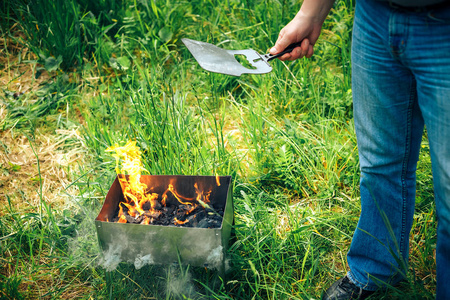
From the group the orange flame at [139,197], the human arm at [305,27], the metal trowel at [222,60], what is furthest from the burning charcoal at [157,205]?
the human arm at [305,27]

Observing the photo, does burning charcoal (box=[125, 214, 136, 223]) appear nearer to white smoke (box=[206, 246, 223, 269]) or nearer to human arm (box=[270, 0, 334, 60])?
white smoke (box=[206, 246, 223, 269])

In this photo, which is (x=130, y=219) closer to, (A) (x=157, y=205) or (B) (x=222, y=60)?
(A) (x=157, y=205)

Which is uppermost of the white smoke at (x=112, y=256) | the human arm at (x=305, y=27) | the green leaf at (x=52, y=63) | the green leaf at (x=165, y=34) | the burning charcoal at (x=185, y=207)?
the human arm at (x=305, y=27)

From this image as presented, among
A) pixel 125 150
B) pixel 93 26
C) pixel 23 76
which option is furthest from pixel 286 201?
pixel 23 76

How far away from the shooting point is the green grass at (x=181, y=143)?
181cm

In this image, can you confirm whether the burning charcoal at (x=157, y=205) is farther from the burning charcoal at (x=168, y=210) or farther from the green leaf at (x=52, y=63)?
the green leaf at (x=52, y=63)

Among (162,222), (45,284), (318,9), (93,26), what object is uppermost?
(318,9)

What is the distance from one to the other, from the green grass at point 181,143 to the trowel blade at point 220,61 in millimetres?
585

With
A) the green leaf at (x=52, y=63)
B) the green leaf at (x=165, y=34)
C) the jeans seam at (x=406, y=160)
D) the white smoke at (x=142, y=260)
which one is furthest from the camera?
the green leaf at (x=165, y=34)

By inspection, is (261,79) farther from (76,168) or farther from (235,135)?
(76,168)

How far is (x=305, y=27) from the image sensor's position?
1530 mm

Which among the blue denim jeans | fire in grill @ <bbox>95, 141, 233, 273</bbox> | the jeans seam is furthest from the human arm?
fire in grill @ <bbox>95, 141, 233, 273</bbox>

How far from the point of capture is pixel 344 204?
217cm

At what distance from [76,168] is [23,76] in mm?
1279
